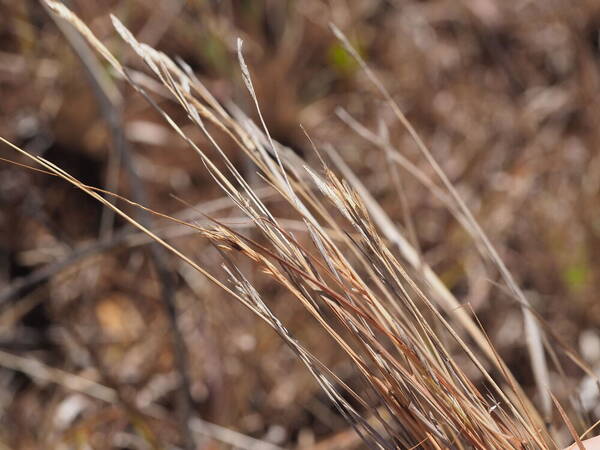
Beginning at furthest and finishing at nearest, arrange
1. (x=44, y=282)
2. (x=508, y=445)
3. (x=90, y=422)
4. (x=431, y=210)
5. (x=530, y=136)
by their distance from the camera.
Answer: (x=530, y=136)
(x=431, y=210)
(x=44, y=282)
(x=90, y=422)
(x=508, y=445)

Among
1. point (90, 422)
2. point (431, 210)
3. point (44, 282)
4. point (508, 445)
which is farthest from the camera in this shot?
point (431, 210)

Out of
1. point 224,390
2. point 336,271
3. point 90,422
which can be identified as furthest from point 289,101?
point 336,271

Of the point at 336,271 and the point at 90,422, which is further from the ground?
the point at 336,271

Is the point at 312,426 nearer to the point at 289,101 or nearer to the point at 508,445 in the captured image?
the point at 289,101

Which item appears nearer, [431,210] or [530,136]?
[431,210]

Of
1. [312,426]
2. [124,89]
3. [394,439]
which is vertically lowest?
[312,426]

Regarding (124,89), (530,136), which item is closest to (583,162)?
(530,136)

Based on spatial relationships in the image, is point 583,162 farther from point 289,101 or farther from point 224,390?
point 224,390
